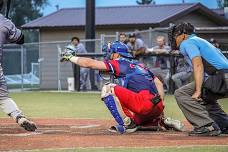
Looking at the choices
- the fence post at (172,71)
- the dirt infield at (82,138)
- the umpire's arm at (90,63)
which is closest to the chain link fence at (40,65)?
the fence post at (172,71)

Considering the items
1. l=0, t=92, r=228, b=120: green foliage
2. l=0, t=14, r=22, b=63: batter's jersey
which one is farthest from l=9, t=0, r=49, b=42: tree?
l=0, t=14, r=22, b=63: batter's jersey

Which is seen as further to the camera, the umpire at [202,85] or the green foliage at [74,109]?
the green foliage at [74,109]

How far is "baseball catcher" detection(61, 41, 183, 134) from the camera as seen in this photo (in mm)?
8562

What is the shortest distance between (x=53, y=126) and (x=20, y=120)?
54.2 inches

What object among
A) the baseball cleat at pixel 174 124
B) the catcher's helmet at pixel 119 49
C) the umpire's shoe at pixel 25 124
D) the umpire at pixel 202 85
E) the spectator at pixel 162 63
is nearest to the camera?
the umpire at pixel 202 85

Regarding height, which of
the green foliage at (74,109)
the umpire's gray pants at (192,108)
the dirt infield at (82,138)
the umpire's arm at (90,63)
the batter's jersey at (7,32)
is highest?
the batter's jersey at (7,32)

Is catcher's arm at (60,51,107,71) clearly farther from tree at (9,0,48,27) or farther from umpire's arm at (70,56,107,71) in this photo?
tree at (9,0,48,27)

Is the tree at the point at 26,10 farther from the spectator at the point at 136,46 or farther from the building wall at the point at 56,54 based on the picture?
the spectator at the point at 136,46

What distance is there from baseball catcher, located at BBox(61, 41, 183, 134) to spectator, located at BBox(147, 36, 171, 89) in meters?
9.73

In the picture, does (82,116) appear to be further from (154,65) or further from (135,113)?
(154,65)

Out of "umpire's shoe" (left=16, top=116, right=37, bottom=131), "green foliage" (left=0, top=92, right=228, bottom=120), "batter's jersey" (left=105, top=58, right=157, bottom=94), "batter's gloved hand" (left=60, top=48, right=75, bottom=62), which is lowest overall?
"green foliage" (left=0, top=92, right=228, bottom=120)

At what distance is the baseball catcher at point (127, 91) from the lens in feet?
28.1

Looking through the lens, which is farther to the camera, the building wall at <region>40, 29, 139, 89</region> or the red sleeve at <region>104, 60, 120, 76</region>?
the building wall at <region>40, 29, 139, 89</region>

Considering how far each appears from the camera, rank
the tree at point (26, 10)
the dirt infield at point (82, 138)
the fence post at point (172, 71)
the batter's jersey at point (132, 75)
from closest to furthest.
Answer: the dirt infield at point (82, 138)
the batter's jersey at point (132, 75)
the fence post at point (172, 71)
the tree at point (26, 10)
